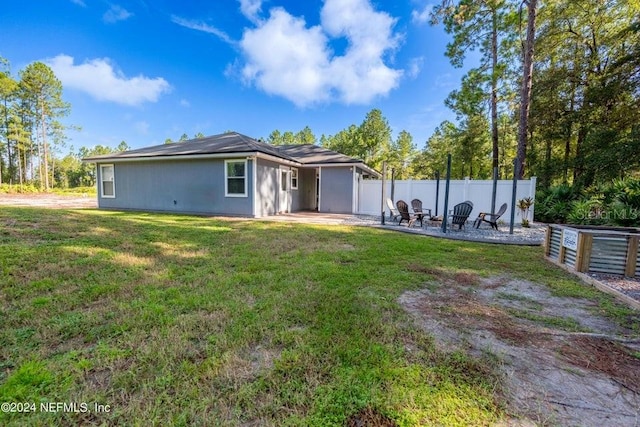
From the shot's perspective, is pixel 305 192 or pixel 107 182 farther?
pixel 305 192

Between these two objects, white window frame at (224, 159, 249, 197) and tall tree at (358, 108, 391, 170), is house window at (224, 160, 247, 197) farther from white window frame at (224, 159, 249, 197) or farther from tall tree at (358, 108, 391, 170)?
tall tree at (358, 108, 391, 170)

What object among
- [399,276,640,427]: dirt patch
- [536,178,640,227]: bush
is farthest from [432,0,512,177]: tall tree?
[399,276,640,427]: dirt patch

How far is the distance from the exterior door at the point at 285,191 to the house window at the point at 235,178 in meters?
2.07

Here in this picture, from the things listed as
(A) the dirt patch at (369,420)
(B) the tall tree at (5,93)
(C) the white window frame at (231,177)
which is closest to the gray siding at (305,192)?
(C) the white window frame at (231,177)

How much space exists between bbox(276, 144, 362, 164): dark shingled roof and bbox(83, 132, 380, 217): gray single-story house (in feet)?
0.17

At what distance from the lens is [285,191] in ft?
41.5

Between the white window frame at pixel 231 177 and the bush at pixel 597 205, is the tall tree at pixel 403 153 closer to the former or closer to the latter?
the bush at pixel 597 205

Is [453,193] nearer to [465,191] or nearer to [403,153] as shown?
[465,191]

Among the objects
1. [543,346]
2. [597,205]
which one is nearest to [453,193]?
[597,205]

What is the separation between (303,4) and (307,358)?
14.9 m

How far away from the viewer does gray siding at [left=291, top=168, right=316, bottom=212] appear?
45.2 feet

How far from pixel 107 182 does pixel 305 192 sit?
9.52 m

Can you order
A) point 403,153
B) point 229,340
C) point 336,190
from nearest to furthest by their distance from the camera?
point 229,340, point 336,190, point 403,153

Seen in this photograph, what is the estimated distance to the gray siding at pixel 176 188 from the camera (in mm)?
10805
